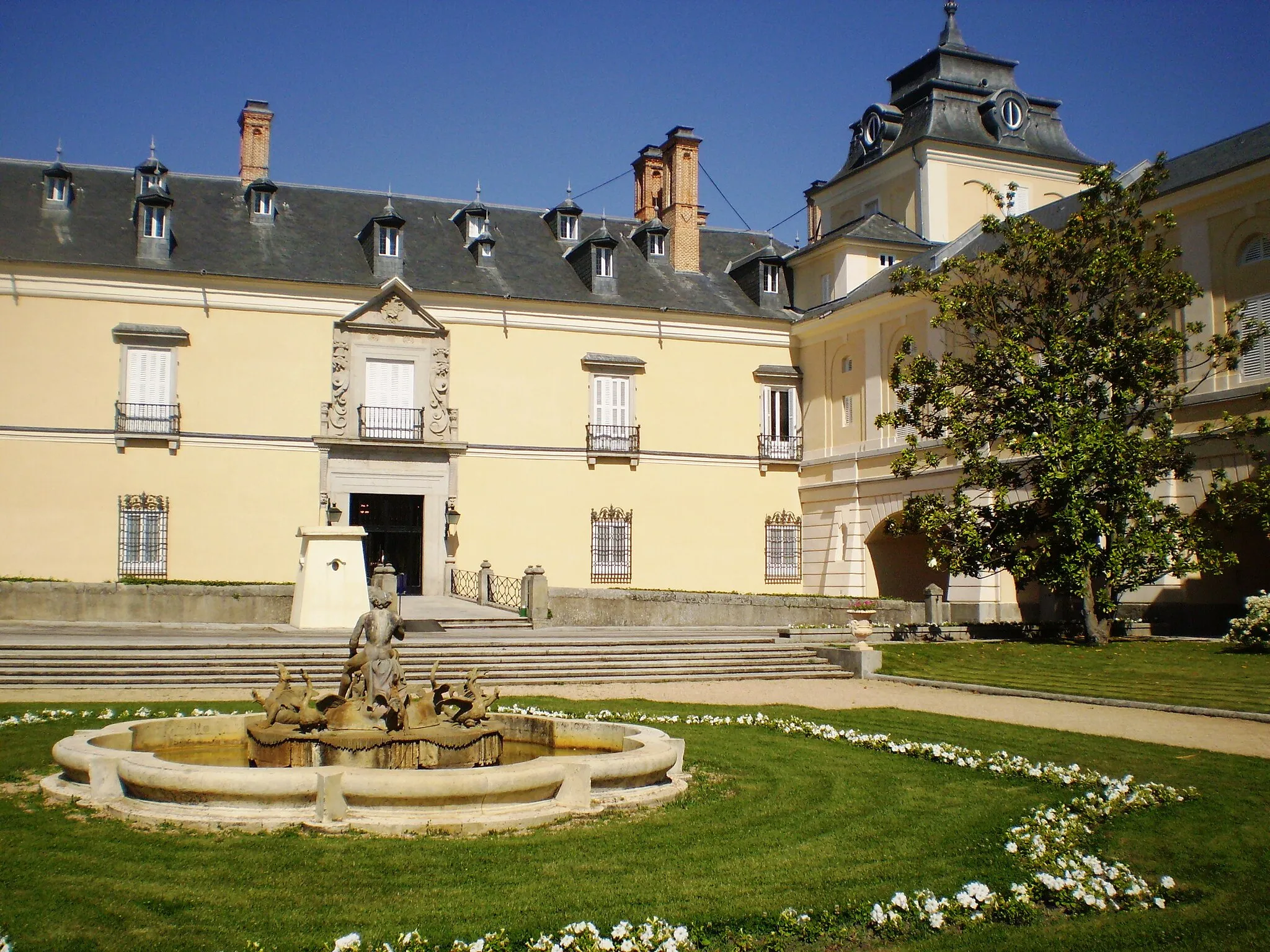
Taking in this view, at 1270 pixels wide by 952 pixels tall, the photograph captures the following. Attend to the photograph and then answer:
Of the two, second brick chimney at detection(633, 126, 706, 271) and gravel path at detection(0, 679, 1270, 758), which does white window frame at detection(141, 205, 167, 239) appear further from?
gravel path at detection(0, 679, 1270, 758)

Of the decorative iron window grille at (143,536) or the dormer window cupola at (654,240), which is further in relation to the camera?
the dormer window cupola at (654,240)

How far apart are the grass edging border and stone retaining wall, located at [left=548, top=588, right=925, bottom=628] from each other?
21.2ft

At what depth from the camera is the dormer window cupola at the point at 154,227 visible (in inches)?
1241

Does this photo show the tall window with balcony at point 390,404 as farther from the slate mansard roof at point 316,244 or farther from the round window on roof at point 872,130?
the round window on roof at point 872,130

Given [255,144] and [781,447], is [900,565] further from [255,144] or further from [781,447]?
[255,144]

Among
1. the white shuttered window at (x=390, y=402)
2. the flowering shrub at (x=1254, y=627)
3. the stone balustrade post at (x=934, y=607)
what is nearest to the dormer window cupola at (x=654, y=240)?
the white shuttered window at (x=390, y=402)

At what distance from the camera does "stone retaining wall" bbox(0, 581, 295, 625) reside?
23.2 m

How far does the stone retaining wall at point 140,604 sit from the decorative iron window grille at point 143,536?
6.33 metres

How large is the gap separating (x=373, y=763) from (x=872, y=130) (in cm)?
3414

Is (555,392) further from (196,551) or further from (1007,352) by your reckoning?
(1007,352)

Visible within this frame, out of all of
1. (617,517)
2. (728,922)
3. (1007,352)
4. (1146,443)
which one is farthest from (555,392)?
(728,922)

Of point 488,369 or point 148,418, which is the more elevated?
point 488,369

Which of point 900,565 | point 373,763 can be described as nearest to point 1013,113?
point 900,565

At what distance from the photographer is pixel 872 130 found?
3972 cm
